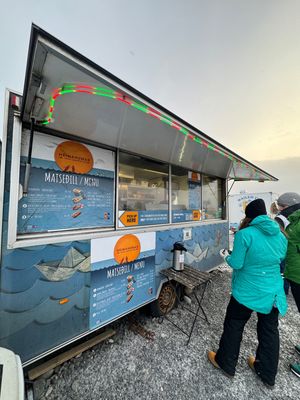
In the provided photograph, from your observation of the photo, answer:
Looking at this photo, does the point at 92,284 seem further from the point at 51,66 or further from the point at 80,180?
the point at 51,66

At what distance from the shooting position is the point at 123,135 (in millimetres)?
1944

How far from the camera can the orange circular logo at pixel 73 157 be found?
171 centimetres

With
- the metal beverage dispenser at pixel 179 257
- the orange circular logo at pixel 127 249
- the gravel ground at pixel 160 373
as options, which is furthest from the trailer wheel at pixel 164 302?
the orange circular logo at pixel 127 249

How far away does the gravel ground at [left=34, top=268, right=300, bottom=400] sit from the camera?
1486 mm

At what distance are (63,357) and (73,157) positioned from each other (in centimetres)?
213

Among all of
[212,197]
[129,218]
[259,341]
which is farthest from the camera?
[212,197]

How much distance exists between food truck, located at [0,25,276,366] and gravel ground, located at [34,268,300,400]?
0.36 m

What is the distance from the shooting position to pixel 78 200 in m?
1.83

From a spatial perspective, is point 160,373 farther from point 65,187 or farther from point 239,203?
point 239,203

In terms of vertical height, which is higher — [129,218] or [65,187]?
[65,187]

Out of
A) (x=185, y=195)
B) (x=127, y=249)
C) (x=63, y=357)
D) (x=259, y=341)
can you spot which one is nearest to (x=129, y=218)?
(x=127, y=249)

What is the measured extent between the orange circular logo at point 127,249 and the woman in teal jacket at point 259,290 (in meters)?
1.13

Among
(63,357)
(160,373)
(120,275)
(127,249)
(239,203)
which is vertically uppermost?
(239,203)

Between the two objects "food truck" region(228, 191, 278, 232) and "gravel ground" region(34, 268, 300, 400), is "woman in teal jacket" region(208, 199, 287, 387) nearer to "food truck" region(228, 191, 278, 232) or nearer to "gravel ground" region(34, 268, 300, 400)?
"gravel ground" region(34, 268, 300, 400)
